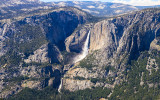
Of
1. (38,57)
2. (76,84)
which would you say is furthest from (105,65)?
(38,57)

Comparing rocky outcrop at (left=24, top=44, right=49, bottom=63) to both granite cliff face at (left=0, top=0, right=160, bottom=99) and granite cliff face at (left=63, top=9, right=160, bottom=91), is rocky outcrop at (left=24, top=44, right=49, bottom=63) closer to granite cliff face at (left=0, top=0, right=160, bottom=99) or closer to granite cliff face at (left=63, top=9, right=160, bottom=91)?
granite cliff face at (left=0, top=0, right=160, bottom=99)

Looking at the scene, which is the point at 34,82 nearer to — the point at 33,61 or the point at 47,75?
the point at 47,75

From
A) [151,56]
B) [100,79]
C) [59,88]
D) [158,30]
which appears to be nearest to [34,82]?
[59,88]

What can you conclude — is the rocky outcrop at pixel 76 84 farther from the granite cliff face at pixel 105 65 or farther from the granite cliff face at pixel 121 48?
the granite cliff face at pixel 121 48

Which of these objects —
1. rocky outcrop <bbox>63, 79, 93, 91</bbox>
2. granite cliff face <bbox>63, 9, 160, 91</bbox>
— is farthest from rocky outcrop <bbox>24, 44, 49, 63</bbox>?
rocky outcrop <bbox>63, 79, 93, 91</bbox>

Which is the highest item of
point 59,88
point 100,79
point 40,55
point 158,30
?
point 158,30

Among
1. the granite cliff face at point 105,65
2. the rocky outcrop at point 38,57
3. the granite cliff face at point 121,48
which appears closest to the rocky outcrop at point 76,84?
the granite cliff face at point 105,65

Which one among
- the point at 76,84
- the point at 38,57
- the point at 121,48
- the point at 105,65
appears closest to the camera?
the point at 76,84

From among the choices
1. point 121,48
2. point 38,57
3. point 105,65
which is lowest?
point 105,65

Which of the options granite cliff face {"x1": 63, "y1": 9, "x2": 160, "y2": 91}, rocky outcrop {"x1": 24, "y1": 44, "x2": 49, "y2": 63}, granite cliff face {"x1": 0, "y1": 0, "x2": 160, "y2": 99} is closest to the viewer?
granite cliff face {"x1": 0, "y1": 0, "x2": 160, "y2": 99}

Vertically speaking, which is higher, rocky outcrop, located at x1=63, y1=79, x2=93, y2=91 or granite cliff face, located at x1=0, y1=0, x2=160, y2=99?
granite cliff face, located at x1=0, y1=0, x2=160, y2=99

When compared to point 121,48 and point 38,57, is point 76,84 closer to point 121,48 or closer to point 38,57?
point 38,57
